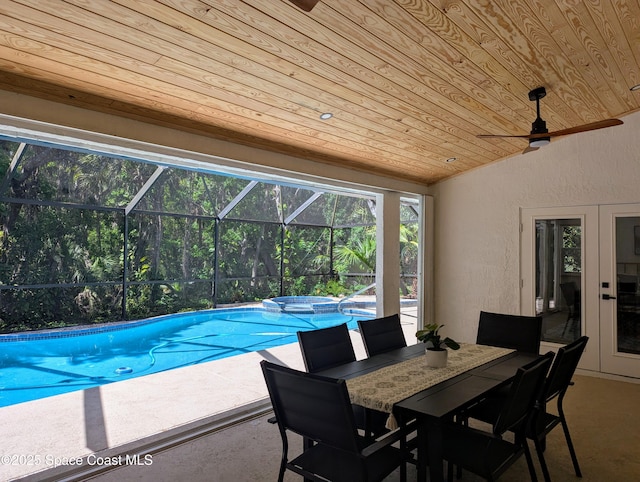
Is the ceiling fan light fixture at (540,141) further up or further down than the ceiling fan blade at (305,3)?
further up

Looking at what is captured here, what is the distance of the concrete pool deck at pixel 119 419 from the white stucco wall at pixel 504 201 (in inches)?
118

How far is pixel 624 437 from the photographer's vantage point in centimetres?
322

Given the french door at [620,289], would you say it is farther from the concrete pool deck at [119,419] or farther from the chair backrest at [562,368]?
the concrete pool deck at [119,419]

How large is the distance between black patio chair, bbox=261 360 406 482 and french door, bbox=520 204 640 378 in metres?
3.88

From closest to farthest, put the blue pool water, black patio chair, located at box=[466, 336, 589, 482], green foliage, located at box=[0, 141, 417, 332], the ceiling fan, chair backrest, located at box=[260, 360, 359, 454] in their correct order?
1. chair backrest, located at box=[260, 360, 359, 454]
2. black patio chair, located at box=[466, 336, 589, 482]
3. the ceiling fan
4. the blue pool water
5. green foliage, located at box=[0, 141, 417, 332]

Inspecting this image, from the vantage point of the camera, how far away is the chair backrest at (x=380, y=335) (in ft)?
10.2

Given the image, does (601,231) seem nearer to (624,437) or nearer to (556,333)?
(556,333)

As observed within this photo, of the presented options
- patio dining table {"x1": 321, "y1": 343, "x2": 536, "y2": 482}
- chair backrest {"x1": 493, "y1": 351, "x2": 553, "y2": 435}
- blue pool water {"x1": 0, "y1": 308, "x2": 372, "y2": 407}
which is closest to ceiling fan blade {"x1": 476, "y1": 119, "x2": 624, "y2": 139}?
patio dining table {"x1": 321, "y1": 343, "x2": 536, "y2": 482}

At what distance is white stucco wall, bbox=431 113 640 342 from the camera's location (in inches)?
190

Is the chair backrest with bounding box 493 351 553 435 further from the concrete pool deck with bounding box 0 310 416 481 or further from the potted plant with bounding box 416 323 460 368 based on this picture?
the concrete pool deck with bounding box 0 310 416 481

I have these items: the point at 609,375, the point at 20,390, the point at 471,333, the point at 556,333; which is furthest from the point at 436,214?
the point at 20,390

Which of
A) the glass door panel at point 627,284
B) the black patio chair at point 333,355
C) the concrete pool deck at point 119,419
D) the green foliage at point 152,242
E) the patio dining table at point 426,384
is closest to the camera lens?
the patio dining table at point 426,384

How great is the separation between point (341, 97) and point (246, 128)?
0.86 m

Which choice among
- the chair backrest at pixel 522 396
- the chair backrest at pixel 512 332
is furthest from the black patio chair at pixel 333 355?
the chair backrest at pixel 512 332
